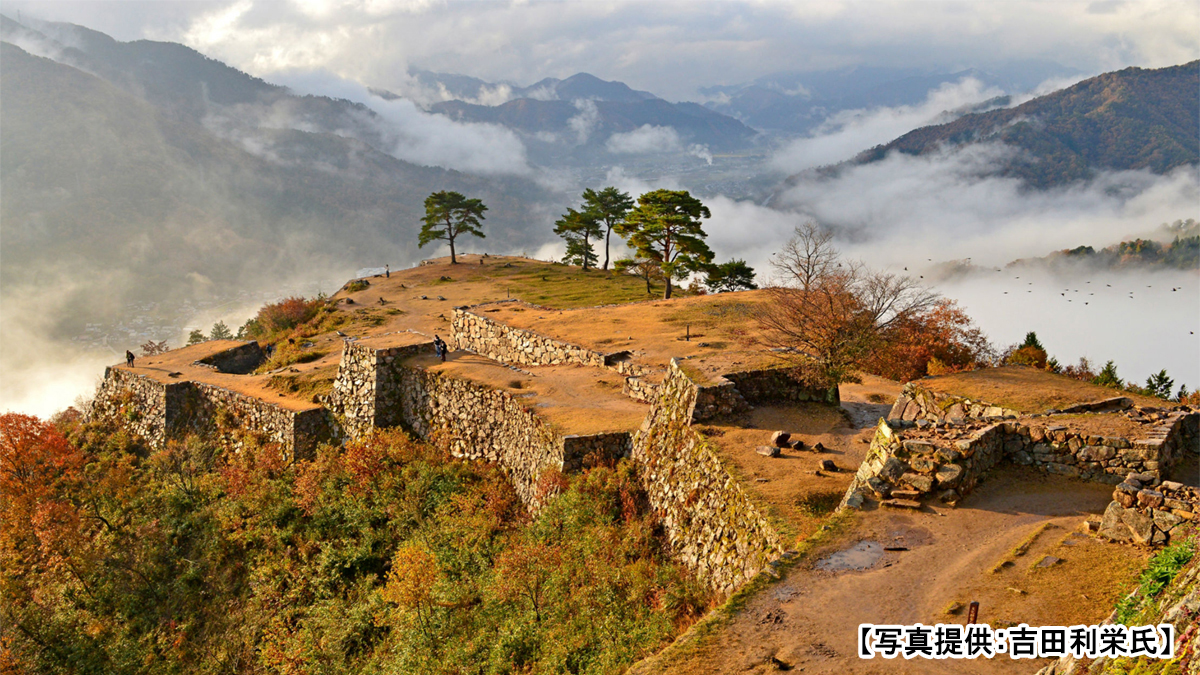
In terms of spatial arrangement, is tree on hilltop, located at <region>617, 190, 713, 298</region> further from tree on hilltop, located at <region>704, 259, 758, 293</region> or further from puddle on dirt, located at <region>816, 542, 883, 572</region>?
puddle on dirt, located at <region>816, 542, 883, 572</region>

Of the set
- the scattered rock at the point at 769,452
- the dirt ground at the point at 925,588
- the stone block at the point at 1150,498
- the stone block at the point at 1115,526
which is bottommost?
the dirt ground at the point at 925,588

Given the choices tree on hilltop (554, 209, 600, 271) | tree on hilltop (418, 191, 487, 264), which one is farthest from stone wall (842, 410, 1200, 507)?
tree on hilltop (418, 191, 487, 264)

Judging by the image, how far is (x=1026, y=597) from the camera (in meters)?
9.80

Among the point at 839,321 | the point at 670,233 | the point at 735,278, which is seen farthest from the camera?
the point at 735,278

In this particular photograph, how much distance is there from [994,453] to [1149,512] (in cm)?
335

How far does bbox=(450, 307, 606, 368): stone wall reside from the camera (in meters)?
30.8

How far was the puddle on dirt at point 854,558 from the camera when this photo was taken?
10766 mm

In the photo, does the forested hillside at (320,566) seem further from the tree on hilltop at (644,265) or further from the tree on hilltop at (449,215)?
the tree on hilltop at (449,215)

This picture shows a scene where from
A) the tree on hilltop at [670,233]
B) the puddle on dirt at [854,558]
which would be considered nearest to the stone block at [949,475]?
the puddle on dirt at [854,558]

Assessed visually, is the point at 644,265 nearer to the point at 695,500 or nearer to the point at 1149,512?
the point at 695,500

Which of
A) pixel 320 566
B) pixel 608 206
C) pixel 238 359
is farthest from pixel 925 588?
pixel 608 206

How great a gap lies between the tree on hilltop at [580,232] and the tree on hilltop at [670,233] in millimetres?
21069

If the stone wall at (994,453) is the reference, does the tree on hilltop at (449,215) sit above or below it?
above

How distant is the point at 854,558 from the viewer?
36.1ft
